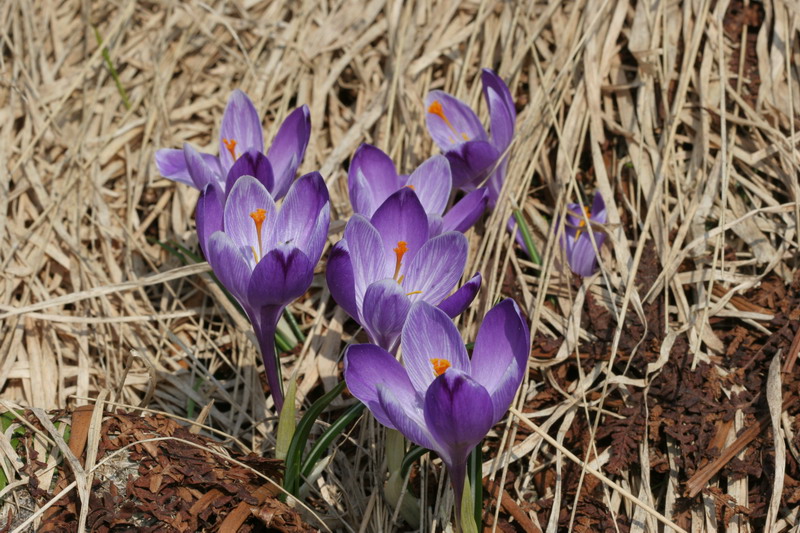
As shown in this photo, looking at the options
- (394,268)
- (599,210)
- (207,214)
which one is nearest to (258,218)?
(207,214)

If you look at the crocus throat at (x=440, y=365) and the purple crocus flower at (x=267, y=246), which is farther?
the purple crocus flower at (x=267, y=246)

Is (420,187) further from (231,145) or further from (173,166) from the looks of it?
(173,166)

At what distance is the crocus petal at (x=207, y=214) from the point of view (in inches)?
65.1

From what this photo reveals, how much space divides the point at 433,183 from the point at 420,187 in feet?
0.11

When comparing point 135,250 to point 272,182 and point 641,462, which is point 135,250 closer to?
point 272,182

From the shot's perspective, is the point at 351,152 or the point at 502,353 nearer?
the point at 502,353

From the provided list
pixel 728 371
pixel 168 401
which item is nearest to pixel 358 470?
pixel 168 401

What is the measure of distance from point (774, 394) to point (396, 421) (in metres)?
0.99

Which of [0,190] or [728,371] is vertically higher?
[0,190]

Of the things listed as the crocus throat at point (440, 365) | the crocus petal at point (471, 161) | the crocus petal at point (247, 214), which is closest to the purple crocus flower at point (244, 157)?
the crocus petal at point (247, 214)

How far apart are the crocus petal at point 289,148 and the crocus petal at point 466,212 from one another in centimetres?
40

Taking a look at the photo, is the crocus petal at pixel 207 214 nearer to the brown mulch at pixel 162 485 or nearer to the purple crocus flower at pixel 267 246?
the purple crocus flower at pixel 267 246

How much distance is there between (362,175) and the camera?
1.87 metres

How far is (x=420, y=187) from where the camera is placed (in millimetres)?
1938
